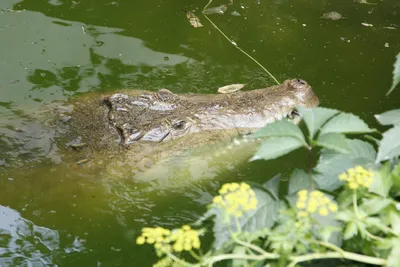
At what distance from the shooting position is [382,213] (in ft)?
5.36

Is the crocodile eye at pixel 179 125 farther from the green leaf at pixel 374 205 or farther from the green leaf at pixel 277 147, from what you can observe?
the green leaf at pixel 374 205

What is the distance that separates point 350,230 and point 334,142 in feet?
1.03

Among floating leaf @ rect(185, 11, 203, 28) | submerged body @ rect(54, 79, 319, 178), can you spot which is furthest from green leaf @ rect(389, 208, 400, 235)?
floating leaf @ rect(185, 11, 203, 28)

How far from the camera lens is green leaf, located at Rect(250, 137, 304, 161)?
1.64 meters

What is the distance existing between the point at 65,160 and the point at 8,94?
1417 millimetres

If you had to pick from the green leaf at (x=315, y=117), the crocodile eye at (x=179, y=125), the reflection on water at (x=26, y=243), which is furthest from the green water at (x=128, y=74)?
the green leaf at (x=315, y=117)

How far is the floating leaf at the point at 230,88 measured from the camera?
5219mm

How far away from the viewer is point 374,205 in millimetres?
1628

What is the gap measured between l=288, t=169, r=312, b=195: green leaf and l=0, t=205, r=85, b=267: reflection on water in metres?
2.06

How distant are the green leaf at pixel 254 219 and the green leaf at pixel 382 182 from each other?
0.34 meters

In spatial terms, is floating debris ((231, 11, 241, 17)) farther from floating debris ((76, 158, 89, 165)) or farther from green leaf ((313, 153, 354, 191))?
green leaf ((313, 153, 354, 191))

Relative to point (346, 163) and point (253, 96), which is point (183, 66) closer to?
point (253, 96)

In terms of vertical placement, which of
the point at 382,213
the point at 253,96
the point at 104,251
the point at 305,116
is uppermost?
the point at 305,116

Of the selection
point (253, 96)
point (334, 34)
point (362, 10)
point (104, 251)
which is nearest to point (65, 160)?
point (104, 251)
